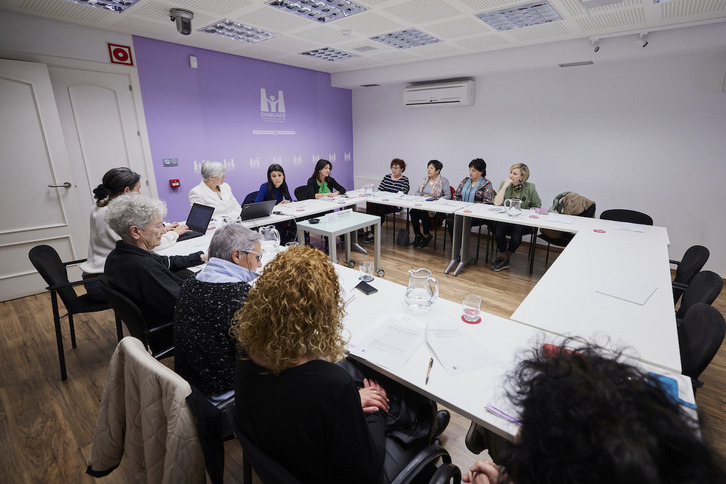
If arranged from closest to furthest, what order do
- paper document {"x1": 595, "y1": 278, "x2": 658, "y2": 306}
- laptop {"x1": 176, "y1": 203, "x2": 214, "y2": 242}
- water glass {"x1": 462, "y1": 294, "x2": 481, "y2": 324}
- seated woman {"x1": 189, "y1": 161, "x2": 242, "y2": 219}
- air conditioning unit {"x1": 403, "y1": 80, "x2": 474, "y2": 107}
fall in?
water glass {"x1": 462, "y1": 294, "x2": 481, "y2": 324} → paper document {"x1": 595, "y1": 278, "x2": 658, "y2": 306} → laptop {"x1": 176, "y1": 203, "x2": 214, "y2": 242} → seated woman {"x1": 189, "y1": 161, "x2": 242, "y2": 219} → air conditioning unit {"x1": 403, "y1": 80, "x2": 474, "y2": 107}

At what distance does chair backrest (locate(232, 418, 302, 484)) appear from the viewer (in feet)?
2.69

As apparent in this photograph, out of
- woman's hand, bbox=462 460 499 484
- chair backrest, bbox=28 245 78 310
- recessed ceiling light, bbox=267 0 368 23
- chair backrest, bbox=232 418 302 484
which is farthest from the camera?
recessed ceiling light, bbox=267 0 368 23

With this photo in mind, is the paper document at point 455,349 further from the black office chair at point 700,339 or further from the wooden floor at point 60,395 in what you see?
the black office chair at point 700,339

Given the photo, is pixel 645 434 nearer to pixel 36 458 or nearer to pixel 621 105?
pixel 36 458

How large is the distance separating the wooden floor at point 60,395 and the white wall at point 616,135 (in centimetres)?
129

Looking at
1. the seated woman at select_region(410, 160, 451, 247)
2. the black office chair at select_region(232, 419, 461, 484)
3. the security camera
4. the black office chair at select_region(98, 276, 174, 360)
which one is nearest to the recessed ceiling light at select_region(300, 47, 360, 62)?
the security camera

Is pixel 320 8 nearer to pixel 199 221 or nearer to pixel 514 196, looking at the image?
pixel 199 221

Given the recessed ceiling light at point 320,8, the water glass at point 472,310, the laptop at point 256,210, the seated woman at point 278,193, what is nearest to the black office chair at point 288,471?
the water glass at point 472,310

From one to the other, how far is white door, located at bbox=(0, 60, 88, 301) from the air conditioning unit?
4714 millimetres

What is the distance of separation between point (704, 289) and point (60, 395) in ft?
12.5

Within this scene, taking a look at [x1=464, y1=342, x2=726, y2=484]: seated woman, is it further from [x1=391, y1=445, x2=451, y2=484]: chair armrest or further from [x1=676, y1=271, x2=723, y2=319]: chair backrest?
[x1=676, y1=271, x2=723, y2=319]: chair backrest

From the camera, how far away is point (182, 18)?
10.9 feet

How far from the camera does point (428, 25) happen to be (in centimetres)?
367

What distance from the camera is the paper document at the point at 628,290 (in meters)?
1.89
